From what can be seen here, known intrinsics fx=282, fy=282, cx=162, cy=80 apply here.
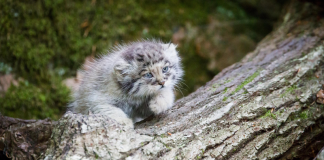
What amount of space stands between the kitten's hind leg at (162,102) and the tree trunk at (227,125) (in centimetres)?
9

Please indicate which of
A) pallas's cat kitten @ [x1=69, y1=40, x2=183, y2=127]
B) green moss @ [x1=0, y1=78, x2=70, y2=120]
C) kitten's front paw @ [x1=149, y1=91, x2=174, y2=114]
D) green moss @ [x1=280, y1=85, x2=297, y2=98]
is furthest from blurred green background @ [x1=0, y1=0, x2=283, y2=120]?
green moss @ [x1=280, y1=85, x2=297, y2=98]

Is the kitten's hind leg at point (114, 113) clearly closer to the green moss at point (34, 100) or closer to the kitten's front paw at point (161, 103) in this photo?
the kitten's front paw at point (161, 103)

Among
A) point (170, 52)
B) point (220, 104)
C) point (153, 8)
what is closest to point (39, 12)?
point (153, 8)

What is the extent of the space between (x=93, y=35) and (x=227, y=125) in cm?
357

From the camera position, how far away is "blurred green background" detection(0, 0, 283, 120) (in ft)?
16.5

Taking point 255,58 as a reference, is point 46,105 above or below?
above

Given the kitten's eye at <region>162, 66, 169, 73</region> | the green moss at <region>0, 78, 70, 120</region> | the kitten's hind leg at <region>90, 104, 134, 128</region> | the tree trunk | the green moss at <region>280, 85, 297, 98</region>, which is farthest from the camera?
the green moss at <region>0, 78, 70, 120</region>

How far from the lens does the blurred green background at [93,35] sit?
503 cm

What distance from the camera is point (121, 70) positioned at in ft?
11.5

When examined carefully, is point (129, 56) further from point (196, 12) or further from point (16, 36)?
point (196, 12)

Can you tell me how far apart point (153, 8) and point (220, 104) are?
347 centimetres

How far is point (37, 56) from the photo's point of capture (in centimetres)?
521

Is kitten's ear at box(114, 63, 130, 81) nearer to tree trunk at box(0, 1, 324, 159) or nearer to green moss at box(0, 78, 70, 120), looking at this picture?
tree trunk at box(0, 1, 324, 159)

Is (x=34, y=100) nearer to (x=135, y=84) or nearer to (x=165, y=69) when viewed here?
(x=135, y=84)
